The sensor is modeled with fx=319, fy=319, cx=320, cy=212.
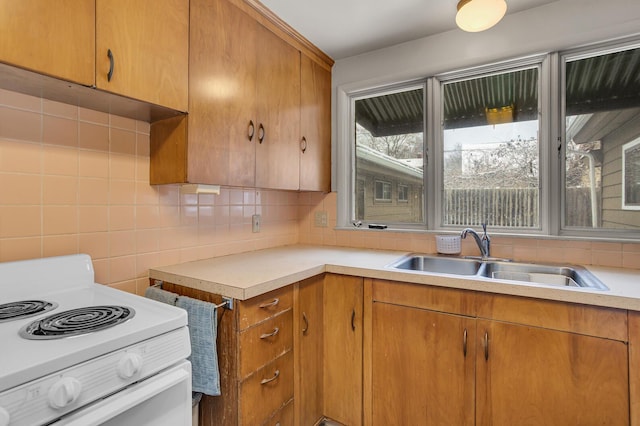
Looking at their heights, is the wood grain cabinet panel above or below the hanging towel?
above

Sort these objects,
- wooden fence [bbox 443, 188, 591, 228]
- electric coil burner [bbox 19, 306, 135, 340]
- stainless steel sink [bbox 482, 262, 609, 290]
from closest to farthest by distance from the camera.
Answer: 1. electric coil burner [bbox 19, 306, 135, 340]
2. stainless steel sink [bbox 482, 262, 609, 290]
3. wooden fence [bbox 443, 188, 591, 228]

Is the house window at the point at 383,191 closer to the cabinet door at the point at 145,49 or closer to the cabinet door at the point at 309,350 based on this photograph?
the cabinet door at the point at 309,350

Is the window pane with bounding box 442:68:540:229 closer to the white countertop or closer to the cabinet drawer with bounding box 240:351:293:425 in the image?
the white countertop

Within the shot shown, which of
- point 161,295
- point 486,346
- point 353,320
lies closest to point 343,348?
point 353,320

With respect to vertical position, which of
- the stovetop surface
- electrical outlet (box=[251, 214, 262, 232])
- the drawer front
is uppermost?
electrical outlet (box=[251, 214, 262, 232])

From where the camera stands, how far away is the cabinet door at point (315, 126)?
216 cm

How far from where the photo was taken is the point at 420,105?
7.41 feet

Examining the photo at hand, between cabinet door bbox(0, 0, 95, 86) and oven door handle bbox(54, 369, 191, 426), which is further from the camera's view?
cabinet door bbox(0, 0, 95, 86)

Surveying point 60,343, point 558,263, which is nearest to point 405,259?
point 558,263

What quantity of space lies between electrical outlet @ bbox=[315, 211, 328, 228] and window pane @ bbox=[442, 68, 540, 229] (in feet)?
2.84

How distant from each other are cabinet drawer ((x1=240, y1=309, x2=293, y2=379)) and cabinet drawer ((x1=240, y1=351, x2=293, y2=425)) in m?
0.04

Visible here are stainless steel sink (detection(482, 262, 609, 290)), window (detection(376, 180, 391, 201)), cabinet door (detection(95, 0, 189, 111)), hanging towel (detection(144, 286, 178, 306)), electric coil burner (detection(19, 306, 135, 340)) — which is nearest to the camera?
electric coil burner (detection(19, 306, 135, 340))

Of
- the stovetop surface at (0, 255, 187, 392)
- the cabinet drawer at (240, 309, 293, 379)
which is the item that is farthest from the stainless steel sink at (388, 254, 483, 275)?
the stovetop surface at (0, 255, 187, 392)

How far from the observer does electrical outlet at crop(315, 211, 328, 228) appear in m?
2.51
